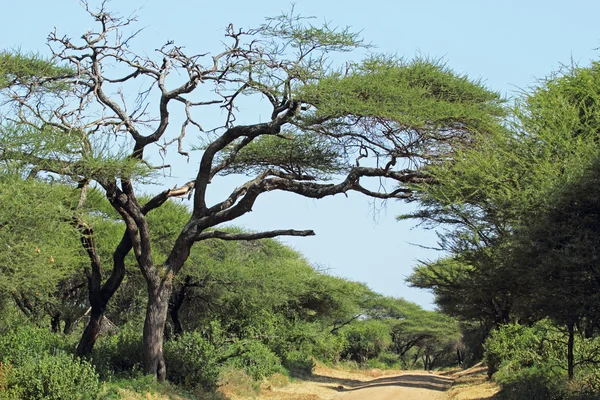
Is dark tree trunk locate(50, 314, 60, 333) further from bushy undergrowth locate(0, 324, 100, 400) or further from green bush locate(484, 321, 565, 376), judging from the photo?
green bush locate(484, 321, 565, 376)

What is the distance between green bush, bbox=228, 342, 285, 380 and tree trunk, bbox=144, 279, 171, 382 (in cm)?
537

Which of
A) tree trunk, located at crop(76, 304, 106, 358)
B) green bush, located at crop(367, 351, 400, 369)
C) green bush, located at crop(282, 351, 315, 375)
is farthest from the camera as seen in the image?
green bush, located at crop(367, 351, 400, 369)

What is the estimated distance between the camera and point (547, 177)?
12164mm

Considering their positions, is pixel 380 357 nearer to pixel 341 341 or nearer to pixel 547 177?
pixel 341 341

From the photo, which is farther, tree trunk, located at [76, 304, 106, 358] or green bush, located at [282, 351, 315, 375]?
green bush, located at [282, 351, 315, 375]

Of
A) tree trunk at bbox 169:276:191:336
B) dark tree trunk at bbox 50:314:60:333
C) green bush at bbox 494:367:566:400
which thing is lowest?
green bush at bbox 494:367:566:400

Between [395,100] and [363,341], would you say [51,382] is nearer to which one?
[395,100]

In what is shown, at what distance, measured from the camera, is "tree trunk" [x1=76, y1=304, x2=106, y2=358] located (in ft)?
50.8

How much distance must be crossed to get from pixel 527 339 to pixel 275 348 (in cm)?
1168

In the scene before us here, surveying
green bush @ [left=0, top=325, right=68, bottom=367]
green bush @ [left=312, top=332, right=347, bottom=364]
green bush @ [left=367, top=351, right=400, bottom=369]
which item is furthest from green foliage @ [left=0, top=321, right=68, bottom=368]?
green bush @ [left=367, top=351, right=400, bottom=369]

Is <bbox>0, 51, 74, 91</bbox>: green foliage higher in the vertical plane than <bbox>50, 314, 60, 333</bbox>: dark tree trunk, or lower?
higher

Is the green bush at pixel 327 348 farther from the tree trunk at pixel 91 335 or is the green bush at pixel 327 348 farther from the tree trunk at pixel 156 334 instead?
the tree trunk at pixel 156 334

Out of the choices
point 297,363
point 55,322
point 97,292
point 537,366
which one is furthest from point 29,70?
point 297,363

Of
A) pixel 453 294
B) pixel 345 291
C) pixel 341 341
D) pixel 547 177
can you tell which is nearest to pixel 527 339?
pixel 453 294
